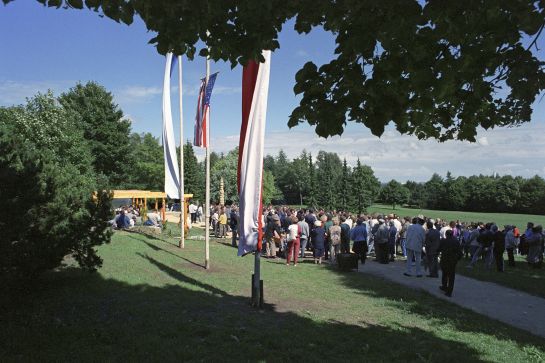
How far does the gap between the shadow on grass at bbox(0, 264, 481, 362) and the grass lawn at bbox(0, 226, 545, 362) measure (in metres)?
0.02

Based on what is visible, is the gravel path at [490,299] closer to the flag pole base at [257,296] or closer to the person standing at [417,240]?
the person standing at [417,240]

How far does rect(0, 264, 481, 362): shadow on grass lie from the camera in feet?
19.2

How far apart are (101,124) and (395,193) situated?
9288cm

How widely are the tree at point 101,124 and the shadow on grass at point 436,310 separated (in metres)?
44.3

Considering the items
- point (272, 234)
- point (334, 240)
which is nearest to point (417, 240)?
point (334, 240)

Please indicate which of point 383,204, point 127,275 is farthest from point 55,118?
point 383,204

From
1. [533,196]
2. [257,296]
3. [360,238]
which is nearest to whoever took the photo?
[257,296]

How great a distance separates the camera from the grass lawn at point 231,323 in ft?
19.8

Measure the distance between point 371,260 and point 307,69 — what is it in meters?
14.2

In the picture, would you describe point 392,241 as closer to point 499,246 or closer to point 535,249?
point 499,246

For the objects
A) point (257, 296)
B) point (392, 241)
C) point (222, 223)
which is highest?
point (222, 223)

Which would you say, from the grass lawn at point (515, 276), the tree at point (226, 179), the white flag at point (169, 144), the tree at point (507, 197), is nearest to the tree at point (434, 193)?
the tree at point (507, 197)

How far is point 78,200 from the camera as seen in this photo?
10008 millimetres

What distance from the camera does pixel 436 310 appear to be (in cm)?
945
